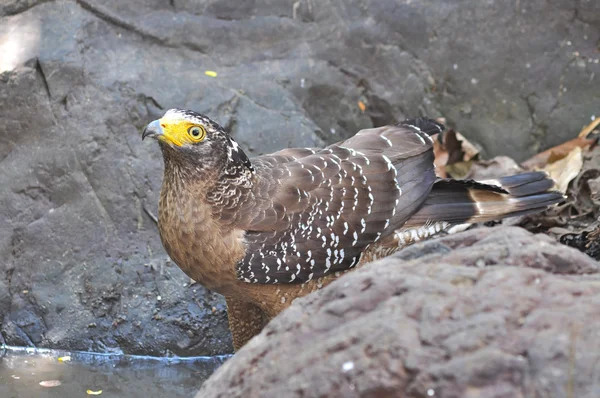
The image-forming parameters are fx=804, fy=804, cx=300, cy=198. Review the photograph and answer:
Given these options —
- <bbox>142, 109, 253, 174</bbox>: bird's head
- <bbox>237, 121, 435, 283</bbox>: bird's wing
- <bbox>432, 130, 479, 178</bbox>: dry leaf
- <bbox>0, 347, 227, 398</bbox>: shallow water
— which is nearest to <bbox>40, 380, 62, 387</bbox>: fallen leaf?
<bbox>0, 347, 227, 398</bbox>: shallow water

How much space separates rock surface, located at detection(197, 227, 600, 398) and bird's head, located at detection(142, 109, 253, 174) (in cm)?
212

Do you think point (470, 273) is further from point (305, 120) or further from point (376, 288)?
point (305, 120)

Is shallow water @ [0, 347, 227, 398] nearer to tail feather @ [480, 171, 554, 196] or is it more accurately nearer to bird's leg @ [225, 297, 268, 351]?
bird's leg @ [225, 297, 268, 351]

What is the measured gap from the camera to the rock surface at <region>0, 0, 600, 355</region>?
19.5 feet

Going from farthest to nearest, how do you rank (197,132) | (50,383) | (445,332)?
1. (50,383)
2. (197,132)
3. (445,332)

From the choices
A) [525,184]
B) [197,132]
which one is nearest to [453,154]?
[525,184]

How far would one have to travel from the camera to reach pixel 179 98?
6480mm

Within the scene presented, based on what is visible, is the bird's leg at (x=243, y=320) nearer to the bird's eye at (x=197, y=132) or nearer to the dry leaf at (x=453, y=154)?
the bird's eye at (x=197, y=132)

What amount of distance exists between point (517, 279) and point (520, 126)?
4.73m

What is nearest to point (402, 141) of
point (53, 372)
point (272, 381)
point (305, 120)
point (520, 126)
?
point (305, 120)

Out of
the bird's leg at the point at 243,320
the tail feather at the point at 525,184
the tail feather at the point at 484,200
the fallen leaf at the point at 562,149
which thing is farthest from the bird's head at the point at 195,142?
the fallen leaf at the point at 562,149

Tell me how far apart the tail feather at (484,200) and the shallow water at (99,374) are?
1907 mm

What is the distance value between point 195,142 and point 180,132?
0.12 meters

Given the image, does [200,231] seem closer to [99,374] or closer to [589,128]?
[99,374]
